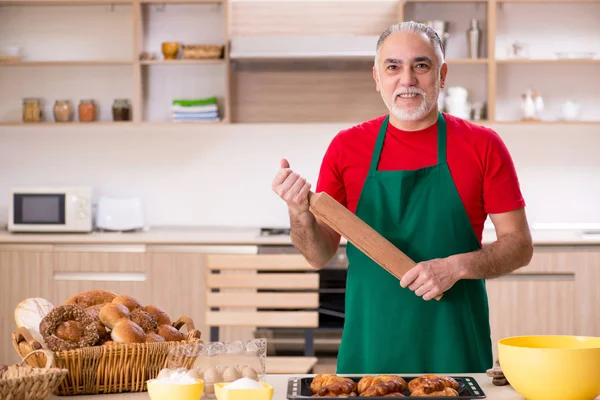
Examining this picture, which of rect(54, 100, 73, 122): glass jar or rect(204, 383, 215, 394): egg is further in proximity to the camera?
rect(54, 100, 73, 122): glass jar

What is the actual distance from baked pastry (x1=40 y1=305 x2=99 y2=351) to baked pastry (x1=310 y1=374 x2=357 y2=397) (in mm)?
450

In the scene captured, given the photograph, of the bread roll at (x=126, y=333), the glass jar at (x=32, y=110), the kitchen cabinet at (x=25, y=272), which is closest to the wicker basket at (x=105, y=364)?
the bread roll at (x=126, y=333)

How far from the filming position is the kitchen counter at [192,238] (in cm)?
442

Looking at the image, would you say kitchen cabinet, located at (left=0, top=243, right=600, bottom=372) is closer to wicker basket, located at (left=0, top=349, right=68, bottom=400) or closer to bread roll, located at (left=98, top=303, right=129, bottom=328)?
bread roll, located at (left=98, top=303, right=129, bottom=328)

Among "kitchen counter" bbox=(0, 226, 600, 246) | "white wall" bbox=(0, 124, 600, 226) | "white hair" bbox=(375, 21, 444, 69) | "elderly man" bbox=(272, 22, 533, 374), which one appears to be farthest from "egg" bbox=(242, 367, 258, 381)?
"white wall" bbox=(0, 124, 600, 226)

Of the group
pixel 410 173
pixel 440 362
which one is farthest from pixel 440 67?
pixel 440 362

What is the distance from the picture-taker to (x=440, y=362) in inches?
83.7

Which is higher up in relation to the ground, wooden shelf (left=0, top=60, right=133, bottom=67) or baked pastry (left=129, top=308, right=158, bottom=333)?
wooden shelf (left=0, top=60, right=133, bottom=67)

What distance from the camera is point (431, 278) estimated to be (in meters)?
1.91

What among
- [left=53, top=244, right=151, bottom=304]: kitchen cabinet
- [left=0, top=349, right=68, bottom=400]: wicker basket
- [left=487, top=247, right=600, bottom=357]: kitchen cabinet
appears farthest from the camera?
[left=53, top=244, right=151, bottom=304]: kitchen cabinet

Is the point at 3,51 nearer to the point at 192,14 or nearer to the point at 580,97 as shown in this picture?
the point at 192,14

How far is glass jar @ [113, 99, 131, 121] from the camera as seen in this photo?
4898 mm

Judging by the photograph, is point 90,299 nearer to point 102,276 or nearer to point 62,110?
point 102,276

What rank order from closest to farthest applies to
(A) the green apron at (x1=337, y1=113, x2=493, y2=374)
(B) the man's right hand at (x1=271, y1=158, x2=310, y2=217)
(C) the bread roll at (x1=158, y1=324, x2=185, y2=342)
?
(C) the bread roll at (x1=158, y1=324, x2=185, y2=342)
(B) the man's right hand at (x1=271, y1=158, x2=310, y2=217)
(A) the green apron at (x1=337, y1=113, x2=493, y2=374)
